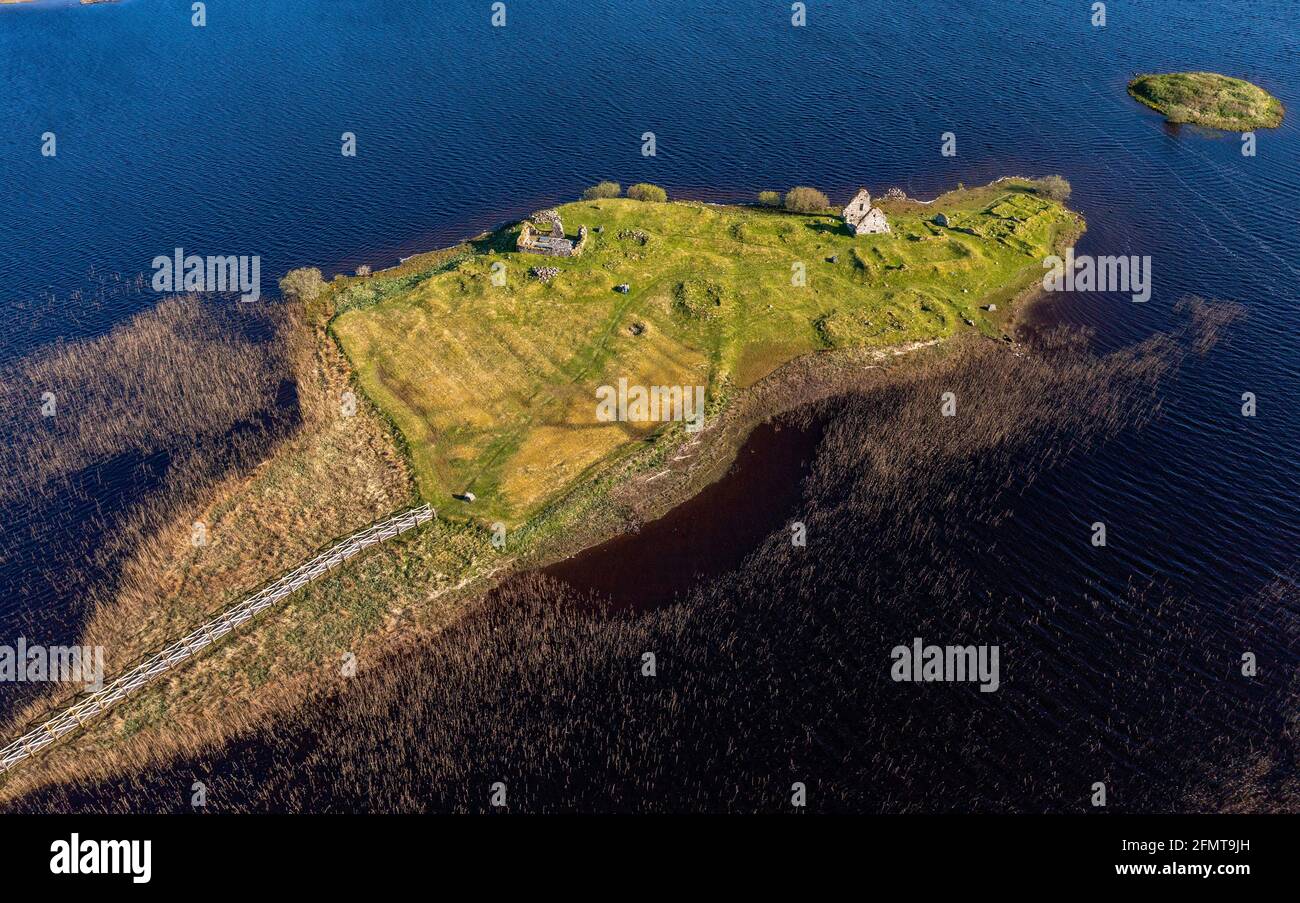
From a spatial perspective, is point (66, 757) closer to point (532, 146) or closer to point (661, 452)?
point (661, 452)

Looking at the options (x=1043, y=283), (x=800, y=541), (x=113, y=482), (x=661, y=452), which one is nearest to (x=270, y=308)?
(x=113, y=482)

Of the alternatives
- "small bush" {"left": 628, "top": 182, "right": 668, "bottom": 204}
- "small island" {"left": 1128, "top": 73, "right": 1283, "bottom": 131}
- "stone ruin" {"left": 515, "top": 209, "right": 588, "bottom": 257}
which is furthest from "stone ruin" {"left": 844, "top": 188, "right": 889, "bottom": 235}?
"small island" {"left": 1128, "top": 73, "right": 1283, "bottom": 131}

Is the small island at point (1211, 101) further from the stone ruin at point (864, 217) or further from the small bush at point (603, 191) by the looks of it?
the small bush at point (603, 191)

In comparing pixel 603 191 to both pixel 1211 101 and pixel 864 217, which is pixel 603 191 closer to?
pixel 864 217

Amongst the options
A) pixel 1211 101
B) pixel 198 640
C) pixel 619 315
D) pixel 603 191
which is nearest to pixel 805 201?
pixel 603 191

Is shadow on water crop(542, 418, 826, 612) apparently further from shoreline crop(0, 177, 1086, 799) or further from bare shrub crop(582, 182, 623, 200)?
bare shrub crop(582, 182, 623, 200)

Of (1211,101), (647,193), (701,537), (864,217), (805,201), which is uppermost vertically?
(1211,101)
